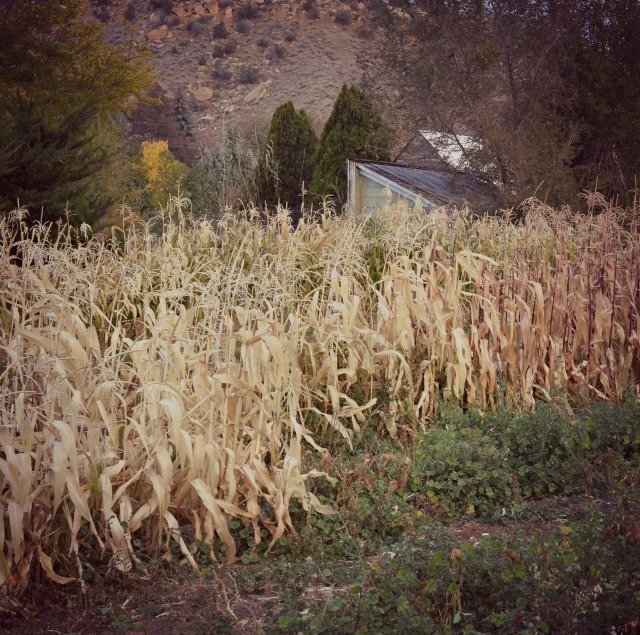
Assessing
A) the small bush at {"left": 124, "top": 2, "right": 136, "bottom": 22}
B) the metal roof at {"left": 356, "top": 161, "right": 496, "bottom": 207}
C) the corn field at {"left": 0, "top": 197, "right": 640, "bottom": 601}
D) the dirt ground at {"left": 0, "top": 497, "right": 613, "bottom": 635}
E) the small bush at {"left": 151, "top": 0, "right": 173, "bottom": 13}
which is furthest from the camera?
the small bush at {"left": 151, "top": 0, "right": 173, "bottom": 13}

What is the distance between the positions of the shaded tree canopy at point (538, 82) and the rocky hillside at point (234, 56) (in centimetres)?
2188

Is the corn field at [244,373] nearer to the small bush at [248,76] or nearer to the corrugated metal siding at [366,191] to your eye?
the corrugated metal siding at [366,191]

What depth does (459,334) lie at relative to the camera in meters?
4.37

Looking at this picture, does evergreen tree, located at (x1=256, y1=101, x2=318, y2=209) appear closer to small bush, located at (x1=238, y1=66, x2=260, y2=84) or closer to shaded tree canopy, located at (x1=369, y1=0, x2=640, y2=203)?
shaded tree canopy, located at (x1=369, y1=0, x2=640, y2=203)

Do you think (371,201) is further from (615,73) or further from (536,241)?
(536,241)

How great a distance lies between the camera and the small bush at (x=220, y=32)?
4419cm

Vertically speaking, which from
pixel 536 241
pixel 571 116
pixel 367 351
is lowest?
pixel 367 351

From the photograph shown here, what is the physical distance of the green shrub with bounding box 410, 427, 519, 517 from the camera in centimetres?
371

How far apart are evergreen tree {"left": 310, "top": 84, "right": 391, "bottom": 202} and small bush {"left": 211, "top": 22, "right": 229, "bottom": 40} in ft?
97.4

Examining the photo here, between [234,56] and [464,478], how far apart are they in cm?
4281

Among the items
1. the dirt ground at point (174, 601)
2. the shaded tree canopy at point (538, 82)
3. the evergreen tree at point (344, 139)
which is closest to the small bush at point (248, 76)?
the shaded tree canopy at point (538, 82)

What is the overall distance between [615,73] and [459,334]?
1357 centimetres

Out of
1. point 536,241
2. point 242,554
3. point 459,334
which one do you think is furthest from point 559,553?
point 536,241

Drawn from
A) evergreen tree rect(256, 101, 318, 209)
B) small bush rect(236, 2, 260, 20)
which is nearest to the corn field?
evergreen tree rect(256, 101, 318, 209)
